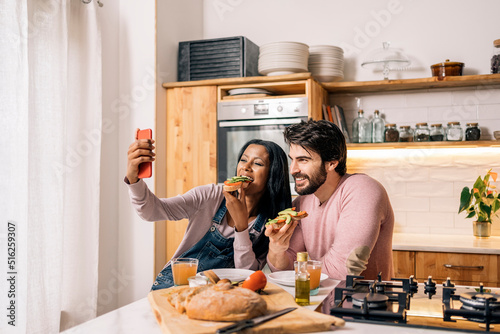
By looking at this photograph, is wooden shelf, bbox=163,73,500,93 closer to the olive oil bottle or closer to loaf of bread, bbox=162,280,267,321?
the olive oil bottle

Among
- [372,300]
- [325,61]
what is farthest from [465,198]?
[372,300]

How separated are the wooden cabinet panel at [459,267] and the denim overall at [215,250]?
1.41 m

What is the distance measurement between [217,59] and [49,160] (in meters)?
1.48

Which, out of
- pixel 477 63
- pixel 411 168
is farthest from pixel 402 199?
pixel 477 63

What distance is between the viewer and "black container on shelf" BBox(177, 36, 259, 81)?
3.73 meters

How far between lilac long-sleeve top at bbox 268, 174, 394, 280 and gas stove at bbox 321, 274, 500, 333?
36 centimetres

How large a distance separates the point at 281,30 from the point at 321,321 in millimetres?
3330

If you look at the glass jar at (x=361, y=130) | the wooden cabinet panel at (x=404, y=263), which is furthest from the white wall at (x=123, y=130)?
the wooden cabinet panel at (x=404, y=263)

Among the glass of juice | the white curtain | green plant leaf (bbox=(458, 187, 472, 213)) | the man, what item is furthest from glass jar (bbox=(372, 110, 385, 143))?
the glass of juice

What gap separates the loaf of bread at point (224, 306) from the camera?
1.24m

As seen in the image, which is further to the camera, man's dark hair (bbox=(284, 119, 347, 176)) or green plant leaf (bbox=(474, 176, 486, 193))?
green plant leaf (bbox=(474, 176, 486, 193))

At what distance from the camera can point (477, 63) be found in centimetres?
370

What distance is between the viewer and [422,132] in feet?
11.8

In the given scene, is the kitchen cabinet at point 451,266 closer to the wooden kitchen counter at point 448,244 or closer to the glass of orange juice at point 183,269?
the wooden kitchen counter at point 448,244
